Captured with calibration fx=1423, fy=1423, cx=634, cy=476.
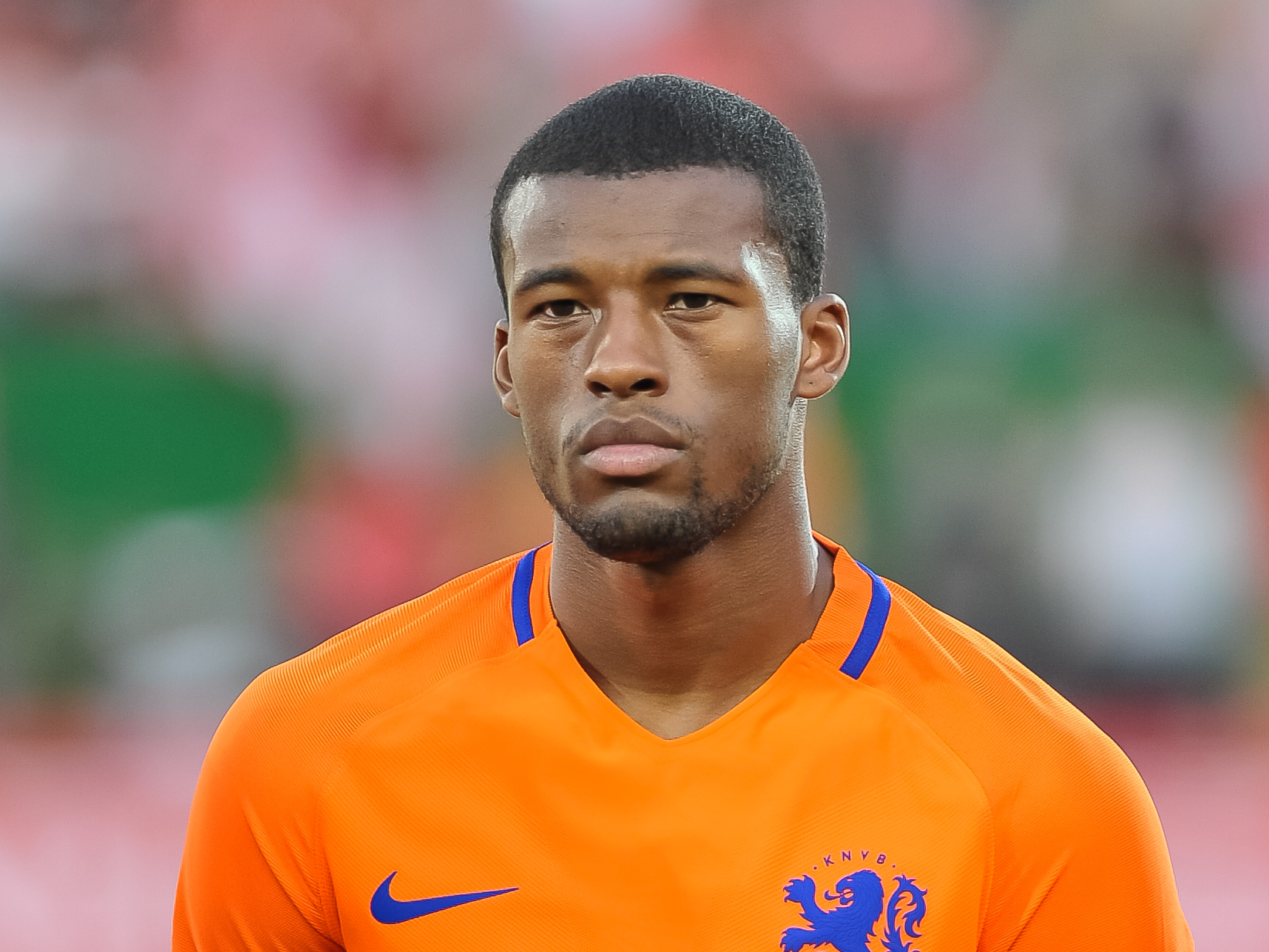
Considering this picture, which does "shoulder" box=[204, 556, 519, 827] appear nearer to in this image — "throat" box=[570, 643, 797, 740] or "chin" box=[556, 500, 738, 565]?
"throat" box=[570, 643, 797, 740]

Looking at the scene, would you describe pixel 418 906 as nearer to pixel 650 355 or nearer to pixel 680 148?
pixel 650 355

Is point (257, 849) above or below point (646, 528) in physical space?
below

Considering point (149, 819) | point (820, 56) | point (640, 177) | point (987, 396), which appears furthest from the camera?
point (820, 56)

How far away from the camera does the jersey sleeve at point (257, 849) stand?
220 centimetres

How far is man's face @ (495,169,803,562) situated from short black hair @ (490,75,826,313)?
0.10 feet

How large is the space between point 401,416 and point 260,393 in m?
0.68

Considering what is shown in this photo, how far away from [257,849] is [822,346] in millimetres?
1188

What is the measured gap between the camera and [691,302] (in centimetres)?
204

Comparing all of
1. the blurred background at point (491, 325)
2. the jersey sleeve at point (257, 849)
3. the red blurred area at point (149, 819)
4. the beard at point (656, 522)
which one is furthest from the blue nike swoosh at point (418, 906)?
the blurred background at point (491, 325)

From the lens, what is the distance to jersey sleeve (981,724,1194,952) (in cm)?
208

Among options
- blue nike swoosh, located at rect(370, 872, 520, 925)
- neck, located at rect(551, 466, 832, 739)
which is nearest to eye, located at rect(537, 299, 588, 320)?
neck, located at rect(551, 466, 832, 739)

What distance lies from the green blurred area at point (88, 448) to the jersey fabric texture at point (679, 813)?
14.6 feet

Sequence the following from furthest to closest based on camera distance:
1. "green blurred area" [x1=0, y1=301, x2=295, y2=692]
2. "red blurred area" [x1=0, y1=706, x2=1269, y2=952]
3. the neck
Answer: "green blurred area" [x1=0, y1=301, x2=295, y2=692], "red blurred area" [x1=0, y1=706, x2=1269, y2=952], the neck

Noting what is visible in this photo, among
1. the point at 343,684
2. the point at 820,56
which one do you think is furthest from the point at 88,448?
the point at 343,684
